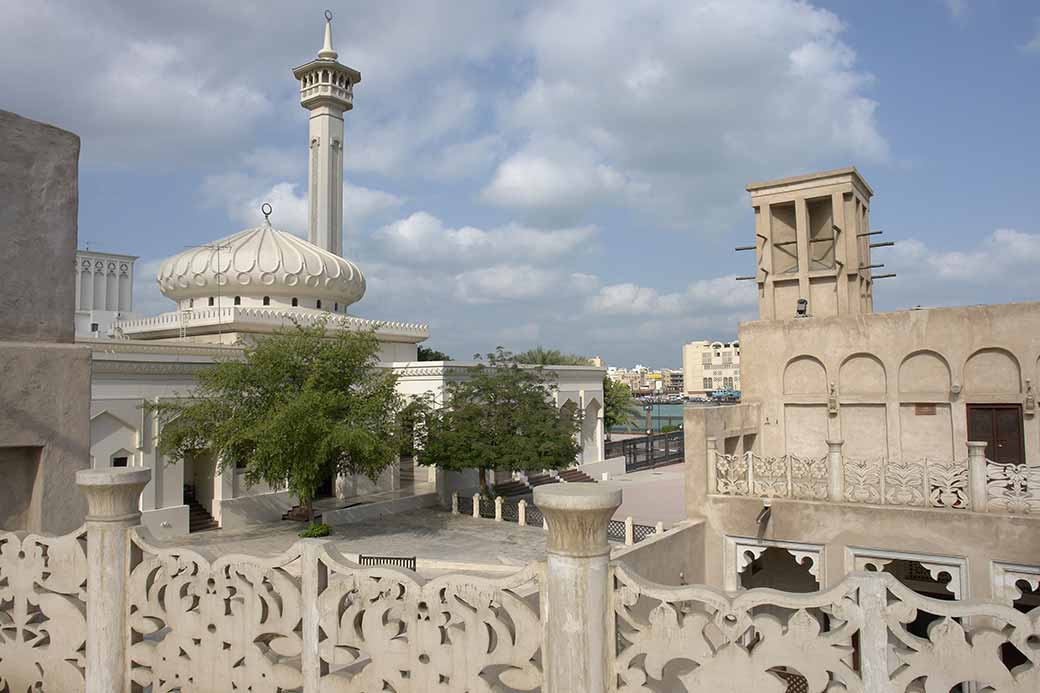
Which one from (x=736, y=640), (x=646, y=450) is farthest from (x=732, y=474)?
(x=646, y=450)

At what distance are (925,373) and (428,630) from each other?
11587 mm

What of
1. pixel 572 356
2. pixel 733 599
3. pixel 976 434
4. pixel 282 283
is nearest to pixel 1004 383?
pixel 976 434

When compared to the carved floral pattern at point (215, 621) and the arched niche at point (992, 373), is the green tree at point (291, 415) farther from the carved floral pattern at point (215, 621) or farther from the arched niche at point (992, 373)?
the carved floral pattern at point (215, 621)

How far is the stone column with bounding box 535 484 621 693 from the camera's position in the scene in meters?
3.44

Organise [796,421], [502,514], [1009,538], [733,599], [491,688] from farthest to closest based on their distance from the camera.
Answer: [502,514]
[796,421]
[1009,538]
[491,688]
[733,599]

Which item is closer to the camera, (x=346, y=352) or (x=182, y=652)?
(x=182, y=652)

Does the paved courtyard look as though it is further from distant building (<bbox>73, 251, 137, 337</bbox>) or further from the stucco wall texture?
distant building (<bbox>73, 251, 137, 337</bbox>)

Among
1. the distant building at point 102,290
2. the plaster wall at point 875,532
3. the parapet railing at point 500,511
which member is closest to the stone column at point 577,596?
the plaster wall at point 875,532

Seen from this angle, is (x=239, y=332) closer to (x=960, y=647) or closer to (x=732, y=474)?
(x=732, y=474)

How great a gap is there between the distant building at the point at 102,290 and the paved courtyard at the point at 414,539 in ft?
102

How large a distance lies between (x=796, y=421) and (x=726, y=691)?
1112 centimetres

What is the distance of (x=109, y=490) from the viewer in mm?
4504

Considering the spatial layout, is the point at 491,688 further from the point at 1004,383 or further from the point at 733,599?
the point at 1004,383

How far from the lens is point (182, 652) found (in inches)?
175
